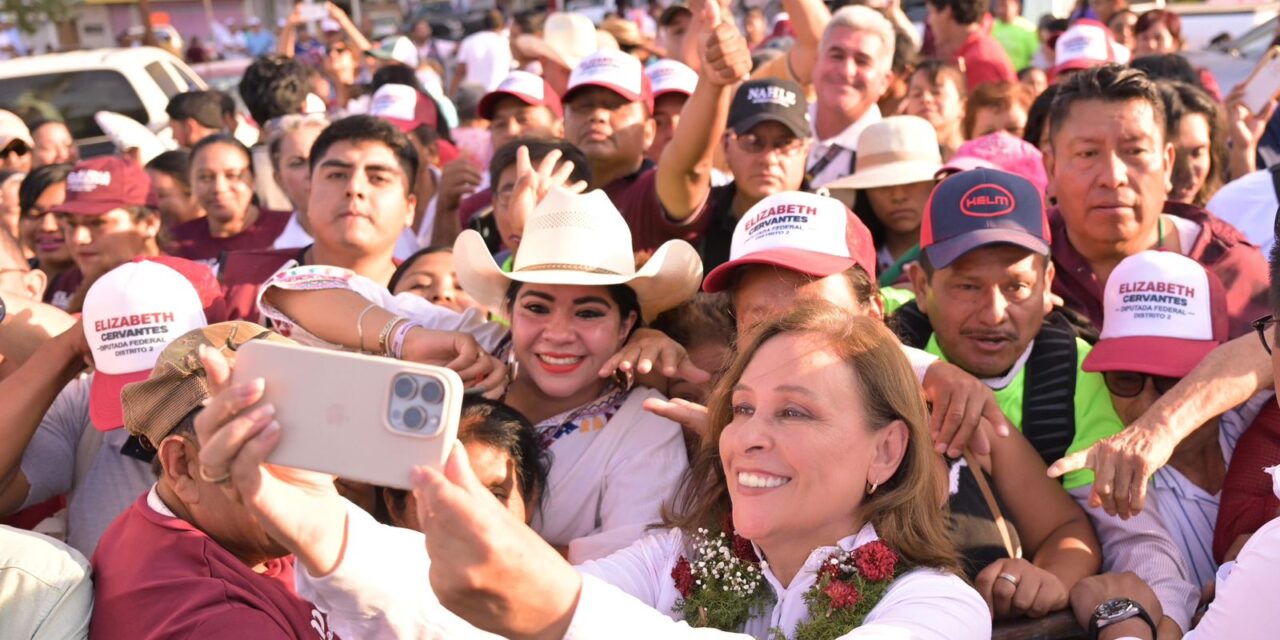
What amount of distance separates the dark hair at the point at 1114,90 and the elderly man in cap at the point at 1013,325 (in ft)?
2.25

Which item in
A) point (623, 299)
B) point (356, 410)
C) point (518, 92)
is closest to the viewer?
point (356, 410)

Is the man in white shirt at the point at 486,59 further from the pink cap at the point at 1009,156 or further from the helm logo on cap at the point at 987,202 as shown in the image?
the helm logo on cap at the point at 987,202

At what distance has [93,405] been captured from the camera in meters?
3.41

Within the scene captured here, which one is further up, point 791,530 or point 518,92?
point 518,92

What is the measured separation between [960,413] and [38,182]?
526 centimetres

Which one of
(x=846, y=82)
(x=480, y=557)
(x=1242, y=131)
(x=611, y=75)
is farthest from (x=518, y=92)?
(x=480, y=557)

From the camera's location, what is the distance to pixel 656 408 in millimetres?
2910

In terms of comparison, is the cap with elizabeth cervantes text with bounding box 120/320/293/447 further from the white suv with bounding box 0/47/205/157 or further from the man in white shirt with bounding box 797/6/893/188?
the white suv with bounding box 0/47/205/157

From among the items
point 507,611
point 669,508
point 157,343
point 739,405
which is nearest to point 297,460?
point 507,611

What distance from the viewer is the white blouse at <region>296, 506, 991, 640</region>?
1.80 meters

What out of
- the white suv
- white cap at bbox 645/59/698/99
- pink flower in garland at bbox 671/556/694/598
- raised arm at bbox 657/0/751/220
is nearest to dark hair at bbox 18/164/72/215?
white cap at bbox 645/59/698/99

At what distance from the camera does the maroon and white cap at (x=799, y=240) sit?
11.1ft

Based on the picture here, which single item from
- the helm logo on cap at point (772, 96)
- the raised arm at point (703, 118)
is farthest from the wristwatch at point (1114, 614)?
the helm logo on cap at point (772, 96)

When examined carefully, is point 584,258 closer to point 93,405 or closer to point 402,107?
point 93,405
